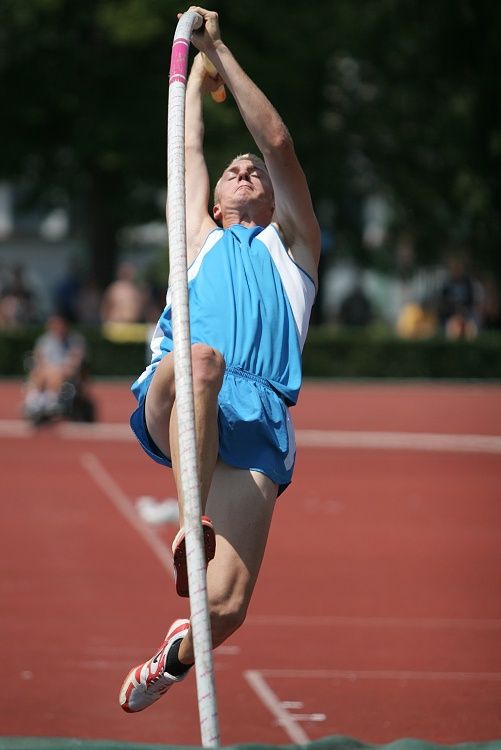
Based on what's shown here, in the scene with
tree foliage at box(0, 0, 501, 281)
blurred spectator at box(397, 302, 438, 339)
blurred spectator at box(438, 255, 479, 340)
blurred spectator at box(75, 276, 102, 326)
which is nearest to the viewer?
blurred spectator at box(438, 255, 479, 340)

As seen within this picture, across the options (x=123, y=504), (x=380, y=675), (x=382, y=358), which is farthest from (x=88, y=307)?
(x=380, y=675)

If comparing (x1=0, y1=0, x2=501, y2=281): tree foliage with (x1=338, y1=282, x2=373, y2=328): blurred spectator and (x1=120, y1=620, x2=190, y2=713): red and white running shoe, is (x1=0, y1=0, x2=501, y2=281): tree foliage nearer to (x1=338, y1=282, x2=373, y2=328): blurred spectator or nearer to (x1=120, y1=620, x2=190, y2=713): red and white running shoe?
(x1=338, y1=282, x2=373, y2=328): blurred spectator

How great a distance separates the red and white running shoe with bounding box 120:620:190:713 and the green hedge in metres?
21.3

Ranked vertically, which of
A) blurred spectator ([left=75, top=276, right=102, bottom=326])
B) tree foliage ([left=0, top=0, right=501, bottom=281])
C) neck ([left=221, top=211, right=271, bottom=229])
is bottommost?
blurred spectator ([left=75, top=276, right=102, bottom=326])

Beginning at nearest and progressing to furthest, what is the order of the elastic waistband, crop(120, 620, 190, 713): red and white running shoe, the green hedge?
the elastic waistband → crop(120, 620, 190, 713): red and white running shoe → the green hedge

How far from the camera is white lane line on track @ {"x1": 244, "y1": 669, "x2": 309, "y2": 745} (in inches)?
250

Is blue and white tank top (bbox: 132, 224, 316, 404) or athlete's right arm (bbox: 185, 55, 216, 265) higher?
athlete's right arm (bbox: 185, 55, 216, 265)

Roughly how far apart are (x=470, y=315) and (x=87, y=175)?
29.5 feet

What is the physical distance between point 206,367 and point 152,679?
1179 millimetres

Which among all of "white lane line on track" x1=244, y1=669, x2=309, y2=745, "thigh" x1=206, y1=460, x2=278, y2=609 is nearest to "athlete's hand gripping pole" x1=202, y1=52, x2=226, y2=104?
"thigh" x1=206, y1=460, x2=278, y2=609

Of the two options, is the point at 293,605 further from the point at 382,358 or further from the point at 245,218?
the point at 382,358

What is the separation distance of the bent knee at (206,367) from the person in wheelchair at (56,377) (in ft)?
44.5

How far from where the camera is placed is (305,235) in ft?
16.9

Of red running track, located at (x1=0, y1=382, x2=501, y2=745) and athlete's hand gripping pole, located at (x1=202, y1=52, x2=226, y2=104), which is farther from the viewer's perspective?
red running track, located at (x1=0, y1=382, x2=501, y2=745)
